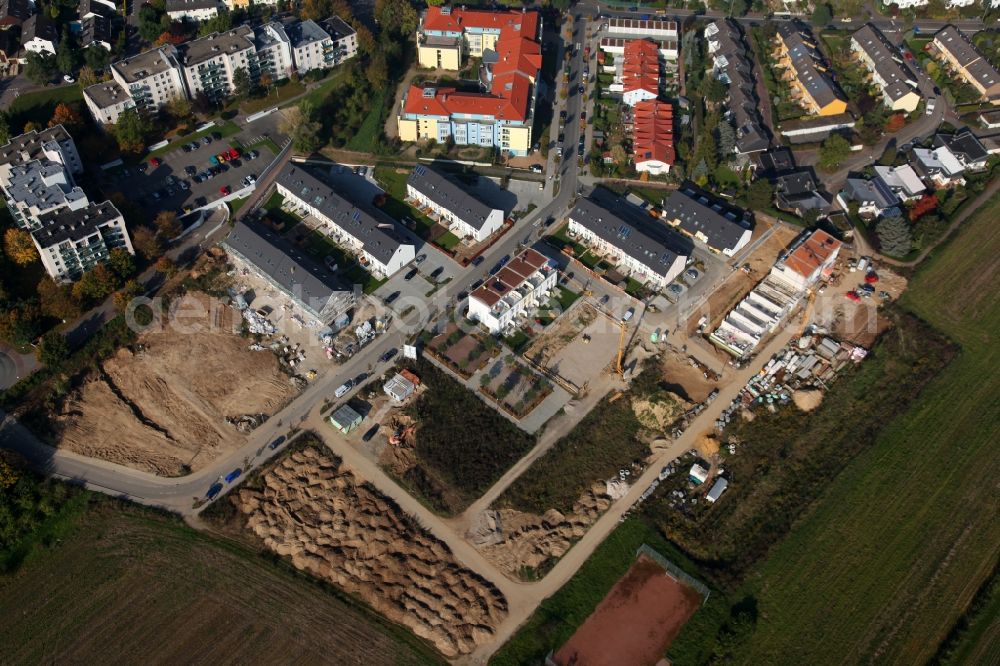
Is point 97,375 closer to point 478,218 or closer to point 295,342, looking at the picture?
point 295,342

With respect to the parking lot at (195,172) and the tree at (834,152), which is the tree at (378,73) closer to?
the parking lot at (195,172)

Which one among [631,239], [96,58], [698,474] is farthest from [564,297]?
[96,58]

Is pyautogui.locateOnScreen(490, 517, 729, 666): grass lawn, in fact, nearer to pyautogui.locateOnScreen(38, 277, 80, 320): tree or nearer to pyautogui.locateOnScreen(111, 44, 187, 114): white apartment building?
pyautogui.locateOnScreen(38, 277, 80, 320): tree

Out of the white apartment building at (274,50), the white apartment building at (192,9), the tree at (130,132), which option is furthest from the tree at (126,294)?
the white apartment building at (192,9)

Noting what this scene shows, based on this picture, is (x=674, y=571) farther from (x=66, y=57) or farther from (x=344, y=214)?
(x=66, y=57)

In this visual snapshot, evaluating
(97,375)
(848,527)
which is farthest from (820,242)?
(97,375)

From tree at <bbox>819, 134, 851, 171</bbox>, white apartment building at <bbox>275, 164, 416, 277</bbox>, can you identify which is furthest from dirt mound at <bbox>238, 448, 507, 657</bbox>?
tree at <bbox>819, 134, 851, 171</bbox>
